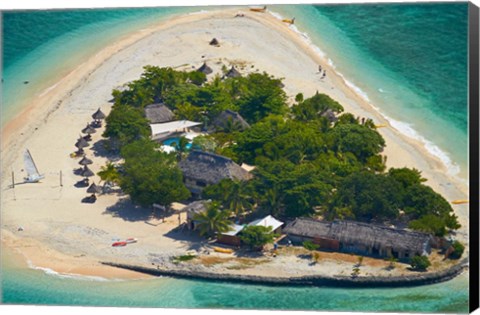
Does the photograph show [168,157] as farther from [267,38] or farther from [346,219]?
[267,38]

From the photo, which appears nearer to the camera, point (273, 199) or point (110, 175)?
point (273, 199)

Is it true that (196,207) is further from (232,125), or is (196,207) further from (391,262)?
(232,125)

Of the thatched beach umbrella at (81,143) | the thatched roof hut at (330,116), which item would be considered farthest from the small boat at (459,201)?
the thatched beach umbrella at (81,143)

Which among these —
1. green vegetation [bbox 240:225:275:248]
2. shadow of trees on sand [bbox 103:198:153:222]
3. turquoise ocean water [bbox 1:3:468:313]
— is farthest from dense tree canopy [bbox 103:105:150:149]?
green vegetation [bbox 240:225:275:248]

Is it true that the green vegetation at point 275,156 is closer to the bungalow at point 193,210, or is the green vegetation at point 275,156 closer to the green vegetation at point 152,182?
the green vegetation at point 152,182

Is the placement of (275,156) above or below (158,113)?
below

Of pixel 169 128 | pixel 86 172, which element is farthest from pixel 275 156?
pixel 86 172

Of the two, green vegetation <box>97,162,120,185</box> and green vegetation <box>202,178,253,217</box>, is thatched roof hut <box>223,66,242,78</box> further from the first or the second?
green vegetation <box>202,178,253,217</box>
